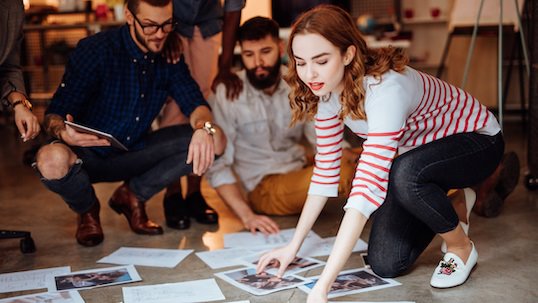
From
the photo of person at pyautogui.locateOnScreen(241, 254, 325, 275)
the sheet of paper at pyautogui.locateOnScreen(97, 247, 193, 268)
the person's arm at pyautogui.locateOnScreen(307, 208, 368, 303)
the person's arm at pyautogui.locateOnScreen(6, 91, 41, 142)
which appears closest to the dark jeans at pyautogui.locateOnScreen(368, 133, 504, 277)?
the photo of person at pyautogui.locateOnScreen(241, 254, 325, 275)

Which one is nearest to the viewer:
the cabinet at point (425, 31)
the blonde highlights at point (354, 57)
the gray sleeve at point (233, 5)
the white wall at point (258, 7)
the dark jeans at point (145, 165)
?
the blonde highlights at point (354, 57)

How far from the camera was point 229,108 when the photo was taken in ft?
10.8

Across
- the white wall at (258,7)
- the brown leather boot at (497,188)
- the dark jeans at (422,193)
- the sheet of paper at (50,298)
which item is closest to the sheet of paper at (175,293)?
the sheet of paper at (50,298)

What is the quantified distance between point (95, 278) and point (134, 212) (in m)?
0.68

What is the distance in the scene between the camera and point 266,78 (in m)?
3.22

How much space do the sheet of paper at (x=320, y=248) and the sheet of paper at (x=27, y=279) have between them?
2.90ft

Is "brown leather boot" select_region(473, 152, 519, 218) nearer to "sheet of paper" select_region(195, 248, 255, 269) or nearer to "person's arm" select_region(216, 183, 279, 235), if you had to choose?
"person's arm" select_region(216, 183, 279, 235)

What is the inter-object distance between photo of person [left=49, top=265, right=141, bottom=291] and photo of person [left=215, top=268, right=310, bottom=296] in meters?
0.32

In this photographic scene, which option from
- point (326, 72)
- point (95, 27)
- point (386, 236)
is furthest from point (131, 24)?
point (95, 27)

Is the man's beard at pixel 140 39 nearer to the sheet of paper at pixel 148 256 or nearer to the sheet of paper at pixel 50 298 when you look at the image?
the sheet of paper at pixel 148 256

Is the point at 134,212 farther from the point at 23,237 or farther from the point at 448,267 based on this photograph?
the point at 448,267

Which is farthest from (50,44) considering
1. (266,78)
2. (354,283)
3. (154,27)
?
(354,283)

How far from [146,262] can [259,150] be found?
0.90 m

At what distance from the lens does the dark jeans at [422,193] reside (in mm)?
2268
